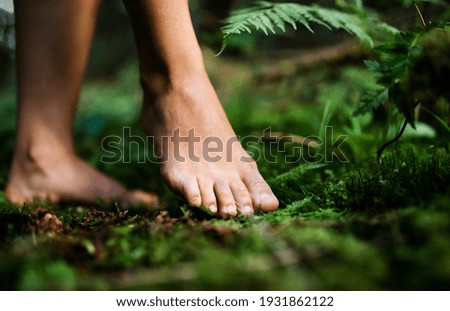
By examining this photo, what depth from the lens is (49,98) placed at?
62.1 inches

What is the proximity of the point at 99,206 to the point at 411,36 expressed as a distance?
113 cm

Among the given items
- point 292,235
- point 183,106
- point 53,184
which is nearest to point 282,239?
point 292,235

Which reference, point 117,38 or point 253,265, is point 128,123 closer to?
point 253,265

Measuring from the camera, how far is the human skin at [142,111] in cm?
129

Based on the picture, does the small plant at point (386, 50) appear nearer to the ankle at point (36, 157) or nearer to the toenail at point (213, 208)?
the toenail at point (213, 208)

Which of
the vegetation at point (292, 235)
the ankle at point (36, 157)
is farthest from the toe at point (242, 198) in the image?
the ankle at point (36, 157)

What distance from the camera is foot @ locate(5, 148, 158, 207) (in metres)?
1.54

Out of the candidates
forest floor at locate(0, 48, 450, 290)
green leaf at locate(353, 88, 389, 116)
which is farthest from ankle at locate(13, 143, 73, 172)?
green leaf at locate(353, 88, 389, 116)

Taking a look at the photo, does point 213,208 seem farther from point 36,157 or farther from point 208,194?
point 36,157

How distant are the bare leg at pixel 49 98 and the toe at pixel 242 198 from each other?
383 millimetres

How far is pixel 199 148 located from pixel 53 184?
2.14ft

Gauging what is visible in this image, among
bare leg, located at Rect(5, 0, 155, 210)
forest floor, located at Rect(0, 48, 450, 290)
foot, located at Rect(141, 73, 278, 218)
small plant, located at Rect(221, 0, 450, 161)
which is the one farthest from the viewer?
bare leg, located at Rect(5, 0, 155, 210)

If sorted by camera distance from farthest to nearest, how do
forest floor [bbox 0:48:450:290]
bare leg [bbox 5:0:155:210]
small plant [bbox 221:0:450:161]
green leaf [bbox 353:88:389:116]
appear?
1. bare leg [bbox 5:0:155:210]
2. green leaf [bbox 353:88:389:116]
3. small plant [bbox 221:0:450:161]
4. forest floor [bbox 0:48:450:290]

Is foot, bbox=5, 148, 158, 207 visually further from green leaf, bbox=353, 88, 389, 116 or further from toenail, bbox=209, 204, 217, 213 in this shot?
green leaf, bbox=353, 88, 389, 116
